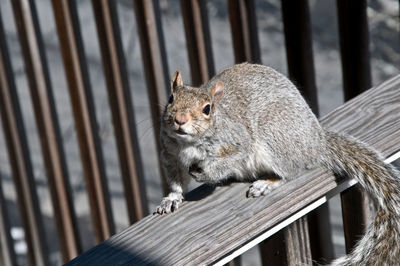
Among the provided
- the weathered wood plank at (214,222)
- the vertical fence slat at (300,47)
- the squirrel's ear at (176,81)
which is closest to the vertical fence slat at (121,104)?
the vertical fence slat at (300,47)

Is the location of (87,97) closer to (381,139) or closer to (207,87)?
(207,87)

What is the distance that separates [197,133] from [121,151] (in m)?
0.89

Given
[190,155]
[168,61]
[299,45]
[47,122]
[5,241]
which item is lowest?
[5,241]

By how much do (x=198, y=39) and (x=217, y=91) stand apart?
1.90ft

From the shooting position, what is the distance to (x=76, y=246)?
2.38 metres

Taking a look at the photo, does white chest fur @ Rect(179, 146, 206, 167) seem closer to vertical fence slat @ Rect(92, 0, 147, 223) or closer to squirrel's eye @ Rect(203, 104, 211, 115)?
squirrel's eye @ Rect(203, 104, 211, 115)

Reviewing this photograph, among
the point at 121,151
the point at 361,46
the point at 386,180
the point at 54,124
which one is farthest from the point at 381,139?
the point at 54,124

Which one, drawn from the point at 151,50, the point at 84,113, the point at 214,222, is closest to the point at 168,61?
the point at 84,113

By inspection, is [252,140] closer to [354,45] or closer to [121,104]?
[354,45]

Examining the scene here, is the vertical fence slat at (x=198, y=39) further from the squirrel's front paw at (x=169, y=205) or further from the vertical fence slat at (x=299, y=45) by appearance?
the squirrel's front paw at (x=169, y=205)

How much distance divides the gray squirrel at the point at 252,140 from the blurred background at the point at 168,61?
7.43 feet

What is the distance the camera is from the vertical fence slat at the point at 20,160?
229 cm

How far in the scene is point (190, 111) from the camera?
129cm

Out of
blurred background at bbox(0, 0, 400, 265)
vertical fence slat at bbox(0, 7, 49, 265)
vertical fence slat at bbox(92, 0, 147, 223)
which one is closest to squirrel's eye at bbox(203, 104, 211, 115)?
vertical fence slat at bbox(92, 0, 147, 223)
